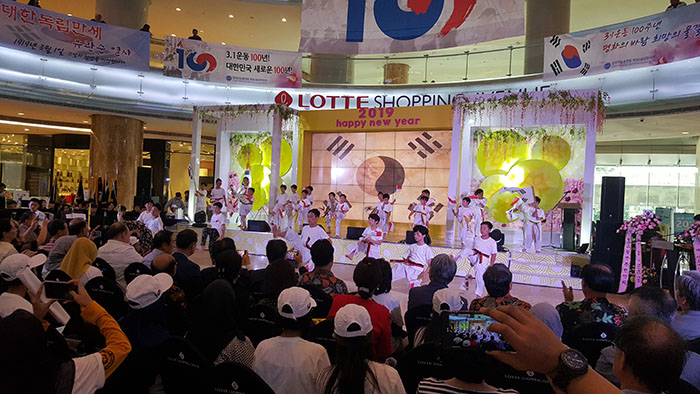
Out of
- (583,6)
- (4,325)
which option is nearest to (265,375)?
(4,325)

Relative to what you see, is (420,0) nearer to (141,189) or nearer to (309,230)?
(309,230)

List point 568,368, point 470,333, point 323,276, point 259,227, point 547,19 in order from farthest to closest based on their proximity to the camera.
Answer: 1. point 547,19
2. point 259,227
3. point 323,276
4. point 470,333
5. point 568,368

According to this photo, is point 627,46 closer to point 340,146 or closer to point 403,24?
point 403,24

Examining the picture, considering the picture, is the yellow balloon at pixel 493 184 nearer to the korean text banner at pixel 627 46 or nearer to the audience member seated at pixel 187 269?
the korean text banner at pixel 627 46

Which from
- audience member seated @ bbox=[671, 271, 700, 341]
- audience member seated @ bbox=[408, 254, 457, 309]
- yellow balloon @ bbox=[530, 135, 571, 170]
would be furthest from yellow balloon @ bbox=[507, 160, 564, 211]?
audience member seated @ bbox=[671, 271, 700, 341]

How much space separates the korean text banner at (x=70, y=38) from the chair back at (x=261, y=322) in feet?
39.2

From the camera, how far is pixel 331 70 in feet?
53.7

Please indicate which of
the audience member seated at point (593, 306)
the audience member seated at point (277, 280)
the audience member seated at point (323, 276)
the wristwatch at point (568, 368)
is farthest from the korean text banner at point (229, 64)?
the wristwatch at point (568, 368)

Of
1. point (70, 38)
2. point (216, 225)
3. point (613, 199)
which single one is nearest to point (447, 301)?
point (613, 199)

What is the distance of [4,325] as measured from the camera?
1729mm

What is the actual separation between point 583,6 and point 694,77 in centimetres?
595

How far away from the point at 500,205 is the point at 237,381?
12.4 meters

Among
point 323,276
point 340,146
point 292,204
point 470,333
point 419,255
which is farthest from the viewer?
point 340,146

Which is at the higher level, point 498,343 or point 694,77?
point 694,77
